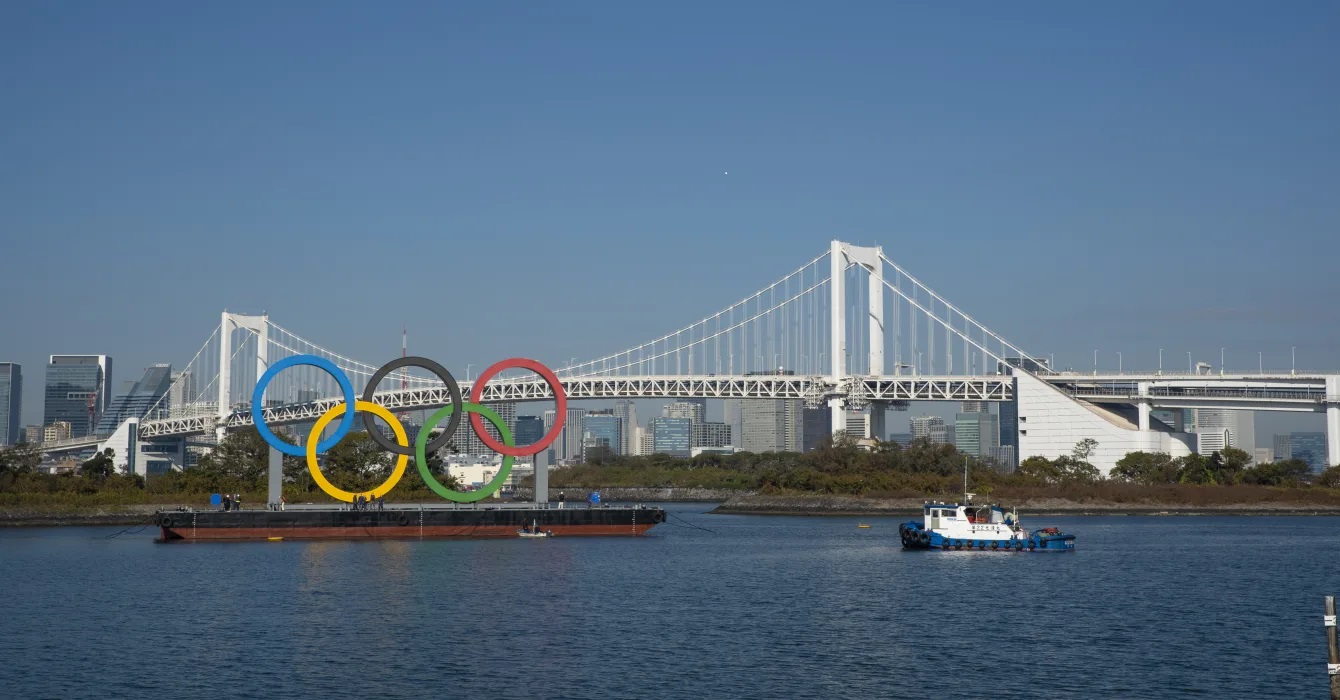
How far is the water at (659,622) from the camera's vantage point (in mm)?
19594

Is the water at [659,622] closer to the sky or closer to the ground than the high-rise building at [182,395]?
closer to the ground

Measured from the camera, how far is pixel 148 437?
312ft

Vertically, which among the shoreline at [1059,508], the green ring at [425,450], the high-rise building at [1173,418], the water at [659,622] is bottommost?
the water at [659,622]

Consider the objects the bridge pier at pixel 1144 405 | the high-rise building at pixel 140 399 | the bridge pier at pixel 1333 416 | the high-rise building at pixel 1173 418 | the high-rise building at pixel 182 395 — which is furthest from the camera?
the high-rise building at pixel 140 399

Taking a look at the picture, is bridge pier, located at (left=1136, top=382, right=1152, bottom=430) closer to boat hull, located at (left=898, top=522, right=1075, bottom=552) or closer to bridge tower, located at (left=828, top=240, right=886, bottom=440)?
bridge tower, located at (left=828, top=240, right=886, bottom=440)

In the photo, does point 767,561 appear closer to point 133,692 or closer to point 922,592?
point 922,592

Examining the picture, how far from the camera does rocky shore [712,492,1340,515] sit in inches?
2576

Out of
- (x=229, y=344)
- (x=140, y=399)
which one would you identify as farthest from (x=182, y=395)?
(x=140, y=399)

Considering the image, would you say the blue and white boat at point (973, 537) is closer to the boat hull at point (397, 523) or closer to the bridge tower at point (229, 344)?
the boat hull at point (397, 523)

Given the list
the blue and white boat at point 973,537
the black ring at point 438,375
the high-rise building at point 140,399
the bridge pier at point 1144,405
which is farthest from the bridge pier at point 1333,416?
the high-rise building at point 140,399

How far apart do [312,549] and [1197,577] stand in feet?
79.0

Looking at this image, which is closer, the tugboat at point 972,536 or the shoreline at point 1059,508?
the tugboat at point 972,536

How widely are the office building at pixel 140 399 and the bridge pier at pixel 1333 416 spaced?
92.4m

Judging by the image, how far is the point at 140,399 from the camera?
470 ft
